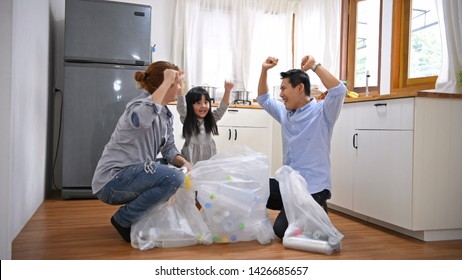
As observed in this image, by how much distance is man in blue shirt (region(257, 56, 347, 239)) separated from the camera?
206 centimetres

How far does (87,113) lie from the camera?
3.28m

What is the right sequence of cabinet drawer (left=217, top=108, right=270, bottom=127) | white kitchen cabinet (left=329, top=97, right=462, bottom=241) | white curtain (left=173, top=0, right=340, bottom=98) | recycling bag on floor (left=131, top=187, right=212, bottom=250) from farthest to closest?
white curtain (left=173, top=0, right=340, bottom=98)
cabinet drawer (left=217, top=108, right=270, bottom=127)
white kitchen cabinet (left=329, top=97, right=462, bottom=241)
recycling bag on floor (left=131, top=187, right=212, bottom=250)

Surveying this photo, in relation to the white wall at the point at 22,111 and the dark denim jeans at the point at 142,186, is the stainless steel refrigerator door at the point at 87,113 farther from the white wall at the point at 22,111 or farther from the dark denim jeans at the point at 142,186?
→ the dark denim jeans at the point at 142,186

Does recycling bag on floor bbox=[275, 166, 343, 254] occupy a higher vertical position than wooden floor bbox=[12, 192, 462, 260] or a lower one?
higher

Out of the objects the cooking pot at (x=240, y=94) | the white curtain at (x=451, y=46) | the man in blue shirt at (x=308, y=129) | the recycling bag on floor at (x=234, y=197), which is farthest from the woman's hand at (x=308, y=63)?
the cooking pot at (x=240, y=94)

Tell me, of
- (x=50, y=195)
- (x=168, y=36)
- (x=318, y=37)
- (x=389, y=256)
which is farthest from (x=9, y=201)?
(x=318, y=37)

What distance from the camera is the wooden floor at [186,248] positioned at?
1.77 m

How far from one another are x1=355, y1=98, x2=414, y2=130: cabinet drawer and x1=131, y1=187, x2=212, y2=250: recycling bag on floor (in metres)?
1.24

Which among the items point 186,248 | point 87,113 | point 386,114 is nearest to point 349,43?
point 386,114

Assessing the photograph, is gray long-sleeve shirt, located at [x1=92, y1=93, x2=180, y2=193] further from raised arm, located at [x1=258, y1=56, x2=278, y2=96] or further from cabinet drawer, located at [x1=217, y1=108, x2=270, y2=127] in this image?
cabinet drawer, located at [x1=217, y1=108, x2=270, y2=127]

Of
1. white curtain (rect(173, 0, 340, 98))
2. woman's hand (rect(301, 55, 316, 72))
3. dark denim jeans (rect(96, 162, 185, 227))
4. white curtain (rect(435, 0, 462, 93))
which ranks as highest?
white curtain (rect(173, 0, 340, 98))

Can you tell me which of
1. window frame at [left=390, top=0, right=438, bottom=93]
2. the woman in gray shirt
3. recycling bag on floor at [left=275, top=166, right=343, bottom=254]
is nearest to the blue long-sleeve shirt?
recycling bag on floor at [left=275, top=166, right=343, bottom=254]

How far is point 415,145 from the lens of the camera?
2135mm

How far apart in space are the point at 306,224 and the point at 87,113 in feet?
7.16
